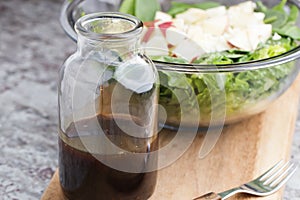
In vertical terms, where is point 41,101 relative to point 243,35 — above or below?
below

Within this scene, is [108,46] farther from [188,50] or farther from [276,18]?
[276,18]

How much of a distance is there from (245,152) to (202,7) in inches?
15.3

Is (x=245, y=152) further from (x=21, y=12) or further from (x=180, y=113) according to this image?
(x=21, y=12)

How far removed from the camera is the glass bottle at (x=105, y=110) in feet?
2.76

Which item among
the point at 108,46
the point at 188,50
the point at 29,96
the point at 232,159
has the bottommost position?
the point at 29,96

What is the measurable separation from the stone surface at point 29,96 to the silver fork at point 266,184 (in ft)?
Result: 0.24

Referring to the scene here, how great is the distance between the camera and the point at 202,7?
1.31 m

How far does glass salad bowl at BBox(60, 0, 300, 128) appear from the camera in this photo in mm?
987

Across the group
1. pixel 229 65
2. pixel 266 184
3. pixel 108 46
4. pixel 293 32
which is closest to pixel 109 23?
pixel 108 46

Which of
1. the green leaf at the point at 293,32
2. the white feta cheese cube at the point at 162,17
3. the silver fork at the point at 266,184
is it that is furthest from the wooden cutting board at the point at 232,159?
the white feta cheese cube at the point at 162,17

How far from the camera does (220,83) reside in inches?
39.5

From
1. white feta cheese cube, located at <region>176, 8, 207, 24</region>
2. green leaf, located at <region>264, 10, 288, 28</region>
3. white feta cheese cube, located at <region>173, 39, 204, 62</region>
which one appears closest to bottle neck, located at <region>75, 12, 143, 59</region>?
white feta cheese cube, located at <region>173, 39, 204, 62</region>

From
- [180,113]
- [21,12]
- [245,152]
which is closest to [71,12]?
[180,113]

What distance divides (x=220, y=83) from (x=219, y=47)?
0.12 metres
